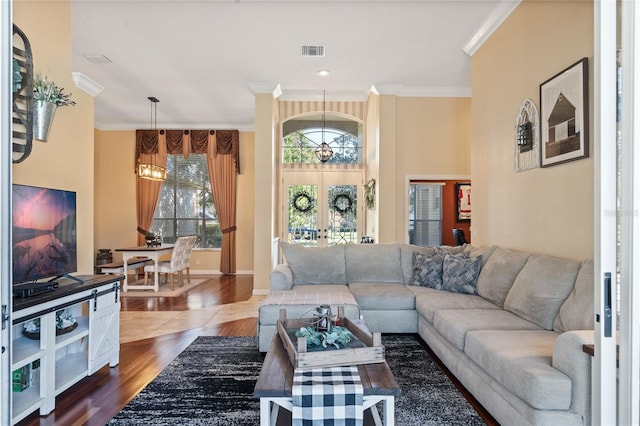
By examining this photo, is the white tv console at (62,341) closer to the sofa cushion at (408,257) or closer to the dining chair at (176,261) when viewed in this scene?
the sofa cushion at (408,257)

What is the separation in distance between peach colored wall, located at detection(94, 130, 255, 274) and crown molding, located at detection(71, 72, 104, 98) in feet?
16.0

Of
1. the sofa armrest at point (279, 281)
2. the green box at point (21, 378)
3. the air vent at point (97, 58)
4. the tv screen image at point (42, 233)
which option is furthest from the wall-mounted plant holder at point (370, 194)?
the green box at point (21, 378)

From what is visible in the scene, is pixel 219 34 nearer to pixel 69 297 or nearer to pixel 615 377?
pixel 69 297

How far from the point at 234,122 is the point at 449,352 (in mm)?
6922

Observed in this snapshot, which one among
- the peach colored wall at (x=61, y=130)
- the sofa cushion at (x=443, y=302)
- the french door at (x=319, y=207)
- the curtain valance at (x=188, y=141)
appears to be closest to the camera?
the peach colored wall at (x=61, y=130)

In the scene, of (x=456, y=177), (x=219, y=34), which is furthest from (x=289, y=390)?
(x=456, y=177)

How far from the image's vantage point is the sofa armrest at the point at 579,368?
5.73 feet

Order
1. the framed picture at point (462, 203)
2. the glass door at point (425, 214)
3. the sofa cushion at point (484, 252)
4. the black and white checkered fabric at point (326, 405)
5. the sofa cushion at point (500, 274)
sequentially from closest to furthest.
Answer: the black and white checkered fabric at point (326, 405)
the sofa cushion at point (500, 274)
the sofa cushion at point (484, 252)
the glass door at point (425, 214)
the framed picture at point (462, 203)

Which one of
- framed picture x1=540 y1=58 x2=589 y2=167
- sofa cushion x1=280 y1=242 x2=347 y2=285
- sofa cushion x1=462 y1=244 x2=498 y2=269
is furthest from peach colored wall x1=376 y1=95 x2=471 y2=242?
framed picture x1=540 y1=58 x2=589 y2=167

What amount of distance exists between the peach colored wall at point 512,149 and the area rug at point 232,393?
143 centimetres

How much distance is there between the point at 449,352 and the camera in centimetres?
297

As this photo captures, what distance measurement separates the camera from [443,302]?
348cm

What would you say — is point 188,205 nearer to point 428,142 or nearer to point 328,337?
point 428,142

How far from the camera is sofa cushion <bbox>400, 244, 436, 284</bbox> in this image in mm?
4523
